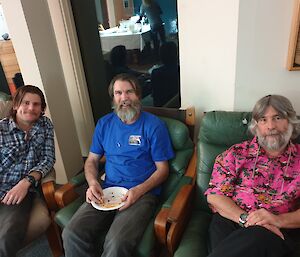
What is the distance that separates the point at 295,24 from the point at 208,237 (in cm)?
120

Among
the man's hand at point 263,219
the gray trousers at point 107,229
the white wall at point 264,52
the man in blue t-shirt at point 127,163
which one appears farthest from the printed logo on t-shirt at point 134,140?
the man's hand at point 263,219

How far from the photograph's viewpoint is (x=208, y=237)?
1.44 m

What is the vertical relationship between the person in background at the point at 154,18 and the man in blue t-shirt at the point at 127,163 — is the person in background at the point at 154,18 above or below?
above

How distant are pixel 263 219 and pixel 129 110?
97 cm

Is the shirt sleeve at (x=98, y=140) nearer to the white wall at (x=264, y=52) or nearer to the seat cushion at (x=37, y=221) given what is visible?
the seat cushion at (x=37, y=221)

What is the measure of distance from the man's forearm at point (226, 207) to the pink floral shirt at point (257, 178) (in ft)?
0.10

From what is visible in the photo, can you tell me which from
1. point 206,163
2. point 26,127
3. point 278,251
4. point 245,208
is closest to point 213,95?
point 206,163

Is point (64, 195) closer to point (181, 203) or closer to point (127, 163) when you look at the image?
point (127, 163)

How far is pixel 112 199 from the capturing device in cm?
161

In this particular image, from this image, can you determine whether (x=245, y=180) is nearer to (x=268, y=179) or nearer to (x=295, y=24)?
(x=268, y=179)

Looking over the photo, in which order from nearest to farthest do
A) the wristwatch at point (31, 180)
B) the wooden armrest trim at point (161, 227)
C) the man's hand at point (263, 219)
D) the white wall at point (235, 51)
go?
1. the man's hand at point (263, 219)
2. the wooden armrest trim at point (161, 227)
3. the white wall at point (235, 51)
4. the wristwatch at point (31, 180)

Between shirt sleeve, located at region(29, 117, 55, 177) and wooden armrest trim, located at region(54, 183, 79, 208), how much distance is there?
187mm

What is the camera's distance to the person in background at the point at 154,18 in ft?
6.75

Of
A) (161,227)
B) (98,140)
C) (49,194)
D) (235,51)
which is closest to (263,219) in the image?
(161,227)
